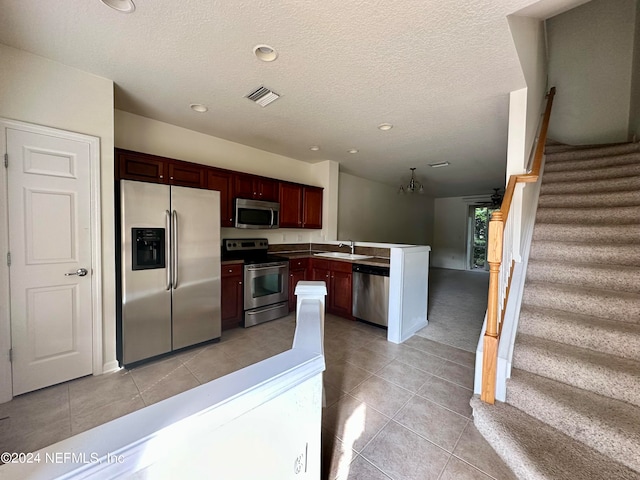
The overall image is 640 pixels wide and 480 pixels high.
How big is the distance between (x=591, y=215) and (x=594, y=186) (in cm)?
58

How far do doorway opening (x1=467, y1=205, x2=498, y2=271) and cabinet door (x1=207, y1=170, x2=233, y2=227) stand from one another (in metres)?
7.75

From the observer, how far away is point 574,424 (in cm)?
141

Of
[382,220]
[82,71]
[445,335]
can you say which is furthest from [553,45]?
[82,71]

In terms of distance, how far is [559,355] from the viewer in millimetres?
1673

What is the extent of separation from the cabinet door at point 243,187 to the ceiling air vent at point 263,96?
1234 mm

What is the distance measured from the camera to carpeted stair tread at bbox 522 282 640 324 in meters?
1.78

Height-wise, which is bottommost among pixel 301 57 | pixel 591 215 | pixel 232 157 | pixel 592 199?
pixel 591 215

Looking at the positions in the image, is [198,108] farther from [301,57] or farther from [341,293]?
[341,293]

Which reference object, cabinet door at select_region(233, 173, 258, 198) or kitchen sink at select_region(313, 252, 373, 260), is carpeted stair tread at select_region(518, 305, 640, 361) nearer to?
kitchen sink at select_region(313, 252, 373, 260)

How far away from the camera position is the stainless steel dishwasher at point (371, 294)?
10.8 ft

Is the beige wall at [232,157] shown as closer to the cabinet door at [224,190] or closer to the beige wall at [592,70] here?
the cabinet door at [224,190]

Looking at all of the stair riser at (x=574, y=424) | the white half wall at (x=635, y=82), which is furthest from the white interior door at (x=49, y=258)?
the white half wall at (x=635, y=82)

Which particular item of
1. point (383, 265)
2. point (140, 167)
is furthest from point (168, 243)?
point (383, 265)

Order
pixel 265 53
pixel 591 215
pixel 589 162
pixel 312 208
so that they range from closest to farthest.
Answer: pixel 265 53
pixel 591 215
pixel 589 162
pixel 312 208
